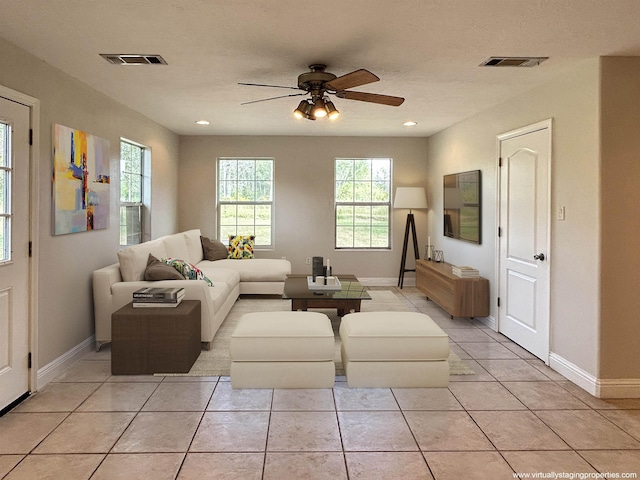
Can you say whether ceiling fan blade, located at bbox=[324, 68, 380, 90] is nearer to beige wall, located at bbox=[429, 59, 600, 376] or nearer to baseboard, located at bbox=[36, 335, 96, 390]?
beige wall, located at bbox=[429, 59, 600, 376]

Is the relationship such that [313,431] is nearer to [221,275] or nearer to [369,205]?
[221,275]

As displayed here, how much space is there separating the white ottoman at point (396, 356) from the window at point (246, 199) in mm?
4537

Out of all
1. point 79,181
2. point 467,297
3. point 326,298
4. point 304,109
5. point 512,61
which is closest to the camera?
point 512,61

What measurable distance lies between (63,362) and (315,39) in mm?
3068

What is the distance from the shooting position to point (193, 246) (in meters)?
6.50

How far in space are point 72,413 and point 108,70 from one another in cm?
250

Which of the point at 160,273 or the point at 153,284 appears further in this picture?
the point at 160,273

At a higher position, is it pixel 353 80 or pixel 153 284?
pixel 353 80

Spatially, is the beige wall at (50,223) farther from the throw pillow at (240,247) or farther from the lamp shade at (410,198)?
the lamp shade at (410,198)

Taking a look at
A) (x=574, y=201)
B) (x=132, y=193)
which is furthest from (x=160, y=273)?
(x=574, y=201)

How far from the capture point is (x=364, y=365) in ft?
10.8

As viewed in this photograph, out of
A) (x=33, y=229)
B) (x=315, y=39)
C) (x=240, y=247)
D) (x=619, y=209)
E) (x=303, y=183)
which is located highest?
(x=315, y=39)

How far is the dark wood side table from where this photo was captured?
11.8 feet

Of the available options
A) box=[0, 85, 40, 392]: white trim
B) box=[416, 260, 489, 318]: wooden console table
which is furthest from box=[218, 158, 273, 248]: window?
box=[0, 85, 40, 392]: white trim
